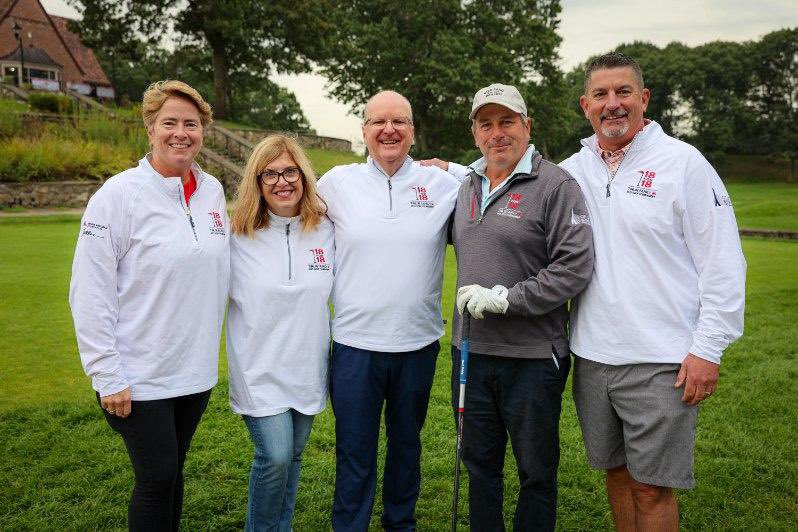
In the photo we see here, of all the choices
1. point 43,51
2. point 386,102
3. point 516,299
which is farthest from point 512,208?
point 43,51

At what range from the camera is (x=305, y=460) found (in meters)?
4.89

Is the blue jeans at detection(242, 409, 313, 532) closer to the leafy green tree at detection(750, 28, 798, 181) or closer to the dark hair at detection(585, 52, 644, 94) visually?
the dark hair at detection(585, 52, 644, 94)

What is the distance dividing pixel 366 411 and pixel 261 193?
127 centimetres

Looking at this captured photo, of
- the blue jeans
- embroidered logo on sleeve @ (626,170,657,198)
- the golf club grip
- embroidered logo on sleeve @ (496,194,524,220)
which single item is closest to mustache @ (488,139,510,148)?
embroidered logo on sleeve @ (496,194,524,220)

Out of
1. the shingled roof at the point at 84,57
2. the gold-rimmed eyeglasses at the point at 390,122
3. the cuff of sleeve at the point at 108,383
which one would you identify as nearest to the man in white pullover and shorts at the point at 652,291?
the gold-rimmed eyeglasses at the point at 390,122

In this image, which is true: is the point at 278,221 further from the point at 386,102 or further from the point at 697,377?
the point at 697,377

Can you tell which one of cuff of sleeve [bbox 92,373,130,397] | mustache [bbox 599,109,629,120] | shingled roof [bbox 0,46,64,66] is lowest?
cuff of sleeve [bbox 92,373,130,397]

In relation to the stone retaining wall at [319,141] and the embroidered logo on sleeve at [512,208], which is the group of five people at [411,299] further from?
the stone retaining wall at [319,141]

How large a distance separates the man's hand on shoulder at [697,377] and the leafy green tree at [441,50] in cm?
3234

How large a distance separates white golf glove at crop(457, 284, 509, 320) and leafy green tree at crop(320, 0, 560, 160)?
105 feet

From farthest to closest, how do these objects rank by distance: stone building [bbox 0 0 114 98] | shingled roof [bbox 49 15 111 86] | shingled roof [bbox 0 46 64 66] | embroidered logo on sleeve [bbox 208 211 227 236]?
1. shingled roof [bbox 49 15 111 86]
2. stone building [bbox 0 0 114 98]
3. shingled roof [bbox 0 46 64 66]
4. embroidered logo on sleeve [bbox 208 211 227 236]

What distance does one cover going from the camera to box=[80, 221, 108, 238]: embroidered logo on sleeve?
9.39 feet

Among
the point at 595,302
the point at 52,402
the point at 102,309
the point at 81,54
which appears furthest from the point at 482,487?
the point at 81,54

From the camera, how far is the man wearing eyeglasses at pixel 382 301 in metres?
3.51
